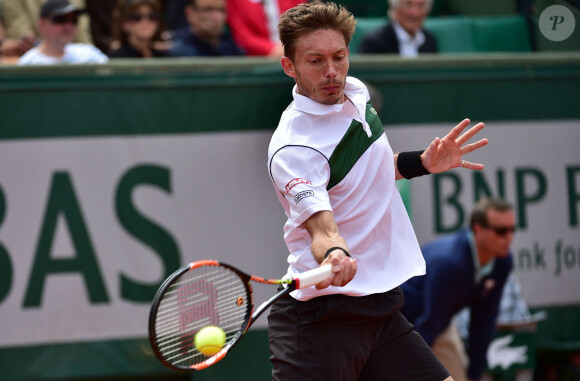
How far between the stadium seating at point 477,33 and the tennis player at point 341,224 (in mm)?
4074

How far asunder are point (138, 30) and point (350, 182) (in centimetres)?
361

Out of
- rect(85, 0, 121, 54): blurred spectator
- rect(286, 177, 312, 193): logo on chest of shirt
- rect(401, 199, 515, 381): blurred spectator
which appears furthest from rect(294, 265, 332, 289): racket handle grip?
rect(85, 0, 121, 54): blurred spectator

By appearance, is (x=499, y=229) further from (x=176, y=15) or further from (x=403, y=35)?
(x=176, y=15)

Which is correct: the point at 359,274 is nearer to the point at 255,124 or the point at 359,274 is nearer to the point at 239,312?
the point at 239,312

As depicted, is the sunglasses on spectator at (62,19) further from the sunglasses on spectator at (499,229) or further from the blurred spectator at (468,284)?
the sunglasses on spectator at (499,229)

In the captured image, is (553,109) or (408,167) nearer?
(408,167)

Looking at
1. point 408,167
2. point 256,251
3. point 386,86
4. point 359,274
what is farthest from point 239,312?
point 386,86

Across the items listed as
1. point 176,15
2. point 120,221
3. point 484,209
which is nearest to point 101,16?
point 176,15

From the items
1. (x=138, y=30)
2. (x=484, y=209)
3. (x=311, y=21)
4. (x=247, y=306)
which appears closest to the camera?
(x=311, y=21)

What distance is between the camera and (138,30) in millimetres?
6535

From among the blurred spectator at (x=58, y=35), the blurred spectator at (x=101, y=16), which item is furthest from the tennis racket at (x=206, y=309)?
the blurred spectator at (x=101, y=16)

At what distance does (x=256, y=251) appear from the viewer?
595 centimetres

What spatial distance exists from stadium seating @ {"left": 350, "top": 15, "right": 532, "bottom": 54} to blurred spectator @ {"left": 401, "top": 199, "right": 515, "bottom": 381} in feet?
6.80

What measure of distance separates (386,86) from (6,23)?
283 cm
